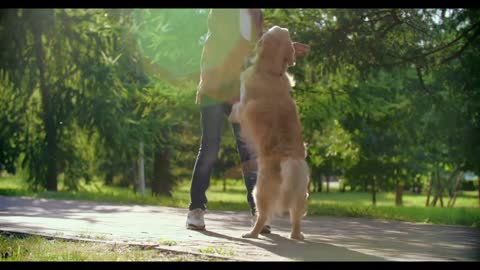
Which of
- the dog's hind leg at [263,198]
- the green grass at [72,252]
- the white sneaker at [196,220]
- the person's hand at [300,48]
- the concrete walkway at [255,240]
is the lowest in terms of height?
the green grass at [72,252]

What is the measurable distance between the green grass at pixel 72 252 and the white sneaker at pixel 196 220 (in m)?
1.14

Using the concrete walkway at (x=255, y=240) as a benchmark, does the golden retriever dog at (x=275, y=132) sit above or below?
above

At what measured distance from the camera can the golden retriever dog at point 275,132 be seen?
172 inches

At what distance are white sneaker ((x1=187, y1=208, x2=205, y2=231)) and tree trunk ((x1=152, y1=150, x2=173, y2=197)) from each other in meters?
16.2

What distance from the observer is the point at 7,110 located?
52.5 feet

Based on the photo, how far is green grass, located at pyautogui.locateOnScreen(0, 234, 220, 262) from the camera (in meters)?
3.70

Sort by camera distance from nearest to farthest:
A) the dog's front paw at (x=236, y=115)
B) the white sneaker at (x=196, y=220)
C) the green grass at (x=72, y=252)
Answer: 1. the green grass at (x=72, y=252)
2. the dog's front paw at (x=236, y=115)
3. the white sneaker at (x=196, y=220)

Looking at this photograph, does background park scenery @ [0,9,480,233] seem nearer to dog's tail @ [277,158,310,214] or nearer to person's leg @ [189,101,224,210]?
person's leg @ [189,101,224,210]

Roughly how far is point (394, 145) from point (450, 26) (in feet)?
47.5

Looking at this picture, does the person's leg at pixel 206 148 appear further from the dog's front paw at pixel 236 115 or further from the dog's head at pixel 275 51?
the dog's head at pixel 275 51

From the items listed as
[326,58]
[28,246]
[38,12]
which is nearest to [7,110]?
[38,12]

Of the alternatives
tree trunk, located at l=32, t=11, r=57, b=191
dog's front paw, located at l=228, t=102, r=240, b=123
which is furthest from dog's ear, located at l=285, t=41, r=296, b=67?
tree trunk, located at l=32, t=11, r=57, b=191

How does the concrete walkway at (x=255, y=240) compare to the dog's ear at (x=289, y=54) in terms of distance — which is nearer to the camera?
the concrete walkway at (x=255, y=240)

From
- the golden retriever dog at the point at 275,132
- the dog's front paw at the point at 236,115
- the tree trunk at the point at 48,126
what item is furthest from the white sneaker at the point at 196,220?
the tree trunk at the point at 48,126
